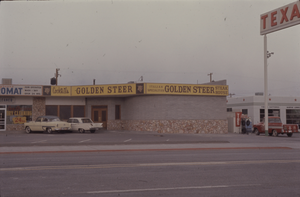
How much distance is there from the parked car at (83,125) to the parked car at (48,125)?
1456mm

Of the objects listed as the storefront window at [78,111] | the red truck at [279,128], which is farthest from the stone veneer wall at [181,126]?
the storefront window at [78,111]

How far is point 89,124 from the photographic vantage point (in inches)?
1118

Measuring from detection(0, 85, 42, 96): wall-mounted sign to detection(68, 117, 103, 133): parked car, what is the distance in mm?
5530

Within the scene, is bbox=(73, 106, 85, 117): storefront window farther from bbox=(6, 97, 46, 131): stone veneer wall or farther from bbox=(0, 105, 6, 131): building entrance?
bbox=(0, 105, 6, 131): building entrance

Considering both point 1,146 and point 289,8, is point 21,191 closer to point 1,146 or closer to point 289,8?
point 1,146

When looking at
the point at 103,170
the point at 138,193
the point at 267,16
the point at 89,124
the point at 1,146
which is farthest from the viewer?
the point at 89,124

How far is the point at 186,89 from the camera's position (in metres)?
30.4

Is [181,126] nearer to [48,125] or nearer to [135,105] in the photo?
[135,105]

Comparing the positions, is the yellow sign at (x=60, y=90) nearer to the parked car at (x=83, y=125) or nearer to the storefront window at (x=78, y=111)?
the storefront window at (x=78, y=111)

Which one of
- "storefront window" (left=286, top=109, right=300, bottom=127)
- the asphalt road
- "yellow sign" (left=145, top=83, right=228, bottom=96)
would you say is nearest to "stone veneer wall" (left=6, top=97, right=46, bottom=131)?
"yellow sign" (left=145, top=83, right=228, bottom=96)

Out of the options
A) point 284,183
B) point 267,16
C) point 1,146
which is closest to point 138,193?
point 284,183

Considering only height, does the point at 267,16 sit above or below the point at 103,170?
above

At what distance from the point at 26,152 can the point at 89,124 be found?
13847 millimetres

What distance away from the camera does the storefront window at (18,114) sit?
103 feet
